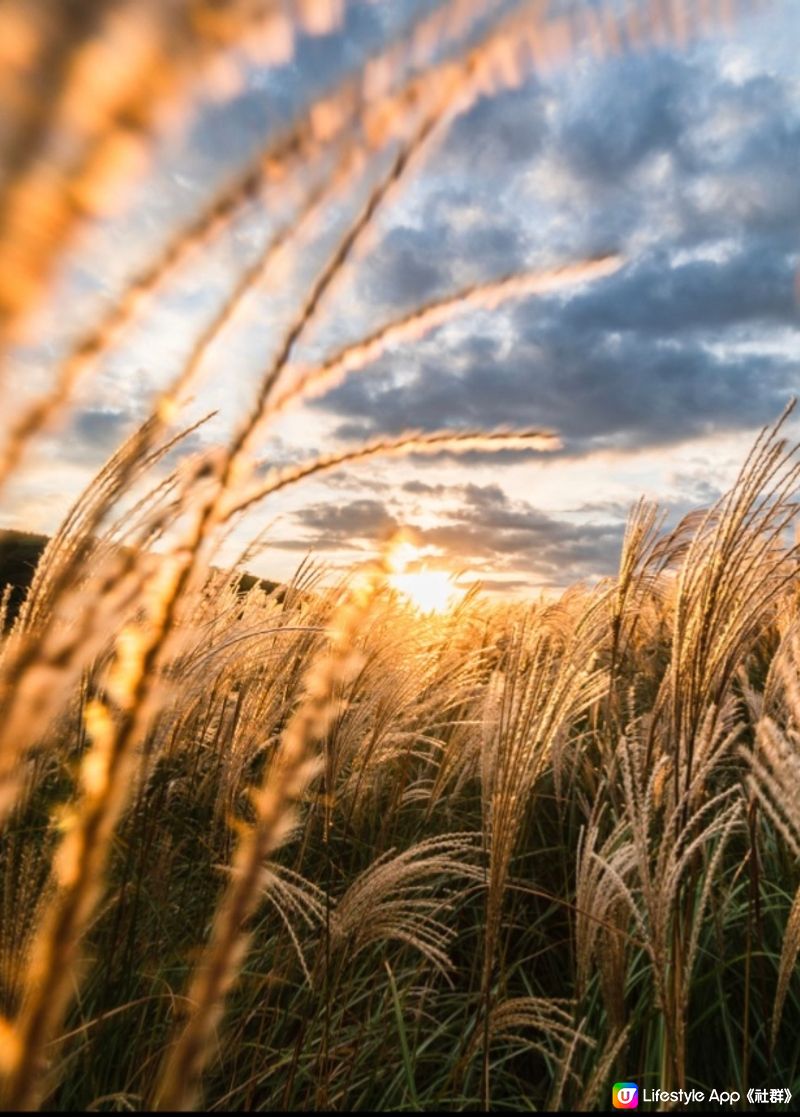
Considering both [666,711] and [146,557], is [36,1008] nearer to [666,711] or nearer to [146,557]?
[146,557]

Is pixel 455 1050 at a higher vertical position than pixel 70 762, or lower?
→ lower

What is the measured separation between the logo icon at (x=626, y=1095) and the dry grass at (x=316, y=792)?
7cm

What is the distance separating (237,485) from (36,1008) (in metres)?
0.33

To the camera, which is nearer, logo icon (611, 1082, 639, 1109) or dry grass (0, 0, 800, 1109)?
dry grass (0, 0, 800, 1109)

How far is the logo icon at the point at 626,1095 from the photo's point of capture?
5.82ft

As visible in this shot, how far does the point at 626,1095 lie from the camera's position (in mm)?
1780

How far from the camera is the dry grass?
440mm

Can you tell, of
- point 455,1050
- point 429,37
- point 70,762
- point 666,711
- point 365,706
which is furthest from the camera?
point 70,762

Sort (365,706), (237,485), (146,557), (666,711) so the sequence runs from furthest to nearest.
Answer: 1. (365,706)
2. (666,711)
3. (146,557)
4. (237,485)

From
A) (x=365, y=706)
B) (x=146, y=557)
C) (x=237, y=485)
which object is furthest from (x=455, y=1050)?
(x=237, y=485)

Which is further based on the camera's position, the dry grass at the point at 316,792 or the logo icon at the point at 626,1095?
the logo icon at the point at 626,1095

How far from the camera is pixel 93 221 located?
343 millimetres

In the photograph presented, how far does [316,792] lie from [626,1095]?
1561 mm

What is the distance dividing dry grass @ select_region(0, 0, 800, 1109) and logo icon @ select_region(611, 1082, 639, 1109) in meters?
0.07
